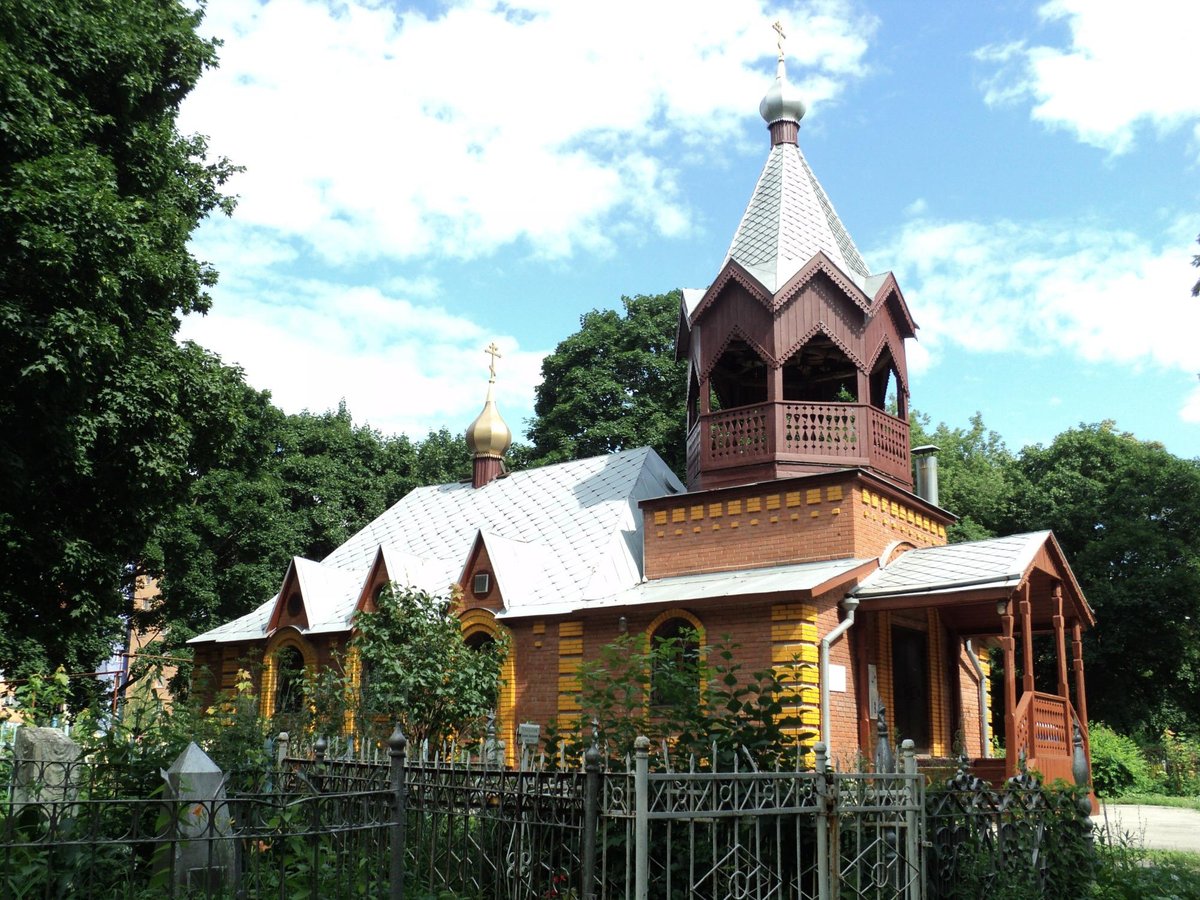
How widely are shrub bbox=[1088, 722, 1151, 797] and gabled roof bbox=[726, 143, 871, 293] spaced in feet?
42.3

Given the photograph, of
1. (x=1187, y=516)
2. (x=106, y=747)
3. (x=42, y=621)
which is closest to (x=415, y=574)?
(x=42, y=621)

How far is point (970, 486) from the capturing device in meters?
37.7

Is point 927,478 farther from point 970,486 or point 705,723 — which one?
point 970,486

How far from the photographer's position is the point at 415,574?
20297mm

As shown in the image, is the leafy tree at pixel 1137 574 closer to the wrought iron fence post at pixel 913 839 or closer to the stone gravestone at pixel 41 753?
the wrought iron fence post at pixel 913 839

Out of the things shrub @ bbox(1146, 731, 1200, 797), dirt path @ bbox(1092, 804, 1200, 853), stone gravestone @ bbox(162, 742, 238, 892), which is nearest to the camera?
stone gravestone @ bbox(162, 742, 238, 892)

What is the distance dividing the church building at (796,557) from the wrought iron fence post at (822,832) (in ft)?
23.3

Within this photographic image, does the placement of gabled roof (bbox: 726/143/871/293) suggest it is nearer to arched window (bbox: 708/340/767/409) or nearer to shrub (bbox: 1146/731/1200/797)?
arched window (bbox: 708/340/767/409)

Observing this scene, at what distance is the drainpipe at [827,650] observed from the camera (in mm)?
14680

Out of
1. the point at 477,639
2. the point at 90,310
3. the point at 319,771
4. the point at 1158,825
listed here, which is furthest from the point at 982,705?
the point at 90,310

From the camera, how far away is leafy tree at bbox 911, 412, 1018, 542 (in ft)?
112

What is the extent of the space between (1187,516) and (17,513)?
29.9m

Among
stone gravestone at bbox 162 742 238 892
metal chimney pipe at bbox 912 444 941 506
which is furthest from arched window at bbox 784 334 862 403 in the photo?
stone gravestone at bbox 162 742 238 892

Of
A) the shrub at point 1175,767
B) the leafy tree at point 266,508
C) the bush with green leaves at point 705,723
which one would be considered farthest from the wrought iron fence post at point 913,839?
the shrub at point 1175,767
